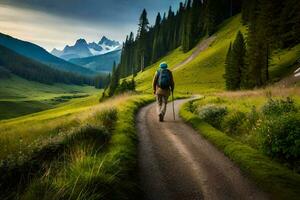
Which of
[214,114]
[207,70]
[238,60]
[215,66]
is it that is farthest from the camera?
[215,66]

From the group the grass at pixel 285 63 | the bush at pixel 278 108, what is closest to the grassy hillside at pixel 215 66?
the grass at pixel 285 63

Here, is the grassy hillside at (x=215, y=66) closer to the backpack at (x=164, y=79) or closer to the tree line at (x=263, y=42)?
the tree line at (x=263, y=42)

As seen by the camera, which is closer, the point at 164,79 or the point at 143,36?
the point at 164,79

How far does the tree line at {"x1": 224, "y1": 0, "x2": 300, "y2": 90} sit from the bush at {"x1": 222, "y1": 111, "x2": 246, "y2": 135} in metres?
31.7

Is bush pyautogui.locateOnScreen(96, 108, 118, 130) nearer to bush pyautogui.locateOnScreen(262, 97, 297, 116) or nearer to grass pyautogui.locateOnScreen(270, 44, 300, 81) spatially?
bush pyautogui.locateOnScreen(262, 97, 297, 116)

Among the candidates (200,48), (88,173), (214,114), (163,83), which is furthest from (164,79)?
(200,48)

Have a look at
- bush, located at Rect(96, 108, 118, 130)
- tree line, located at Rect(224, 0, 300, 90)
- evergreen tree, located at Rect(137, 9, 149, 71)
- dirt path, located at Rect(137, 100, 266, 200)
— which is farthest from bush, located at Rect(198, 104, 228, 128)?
evergreen tree, located at Rect(137, 9, 149, 71)

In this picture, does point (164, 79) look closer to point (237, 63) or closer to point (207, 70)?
point (237, 63)

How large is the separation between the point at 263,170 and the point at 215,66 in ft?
243

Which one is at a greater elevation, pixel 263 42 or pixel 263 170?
pixel 263 42

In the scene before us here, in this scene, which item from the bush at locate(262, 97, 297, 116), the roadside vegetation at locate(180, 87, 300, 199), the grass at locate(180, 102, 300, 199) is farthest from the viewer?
the bush at locate(262, 97, 297, 116)

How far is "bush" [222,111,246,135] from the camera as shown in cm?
1358

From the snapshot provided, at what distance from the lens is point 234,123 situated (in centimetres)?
1434

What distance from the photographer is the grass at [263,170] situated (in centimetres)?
695
